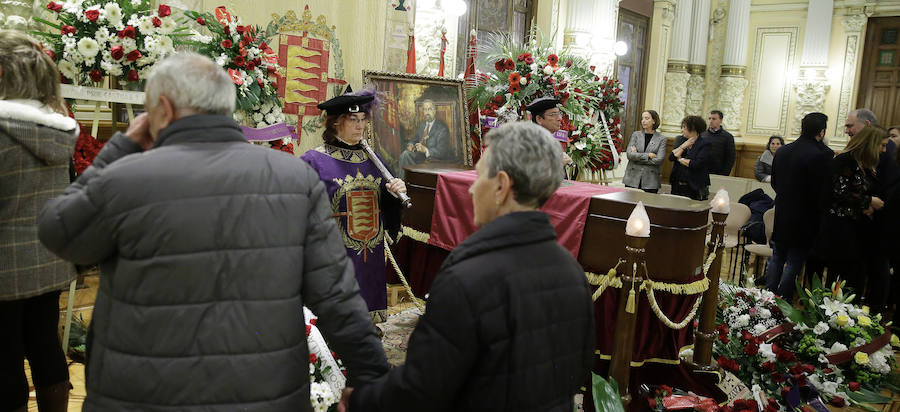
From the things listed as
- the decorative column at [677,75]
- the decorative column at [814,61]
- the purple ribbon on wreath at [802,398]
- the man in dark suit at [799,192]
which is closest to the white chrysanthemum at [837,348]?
the purple ribbon on wreath at [802,398]

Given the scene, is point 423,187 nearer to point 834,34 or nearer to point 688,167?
point 688,167

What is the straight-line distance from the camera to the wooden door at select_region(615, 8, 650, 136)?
11.8 metres

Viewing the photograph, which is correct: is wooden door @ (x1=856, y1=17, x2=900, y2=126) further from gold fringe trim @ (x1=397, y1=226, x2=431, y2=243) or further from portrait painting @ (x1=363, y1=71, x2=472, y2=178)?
gold fringe trim @ (x1=397, y1=226, x2=431, y2=243)

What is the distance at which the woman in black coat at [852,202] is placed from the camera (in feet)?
16.9

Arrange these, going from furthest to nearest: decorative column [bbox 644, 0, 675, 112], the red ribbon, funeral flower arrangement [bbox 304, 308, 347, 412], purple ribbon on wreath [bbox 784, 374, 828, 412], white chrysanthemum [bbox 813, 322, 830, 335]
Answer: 1. decorative column [bbox 644, 0, 675, 112]
2. white chrysanthemum [bbox 813, 322, 830, 335]
3. the red ribbon
4. purple ribbon on wreath [bbox 784, 374, 828, 412]
5. funeral flower arrangement [bbox 304, 308, 347, 412]

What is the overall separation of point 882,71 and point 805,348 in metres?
11.6

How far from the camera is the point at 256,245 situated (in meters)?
1.58

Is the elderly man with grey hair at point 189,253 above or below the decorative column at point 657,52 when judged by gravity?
below

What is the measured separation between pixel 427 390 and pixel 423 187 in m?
3.33

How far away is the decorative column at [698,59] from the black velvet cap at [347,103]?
1193 cm

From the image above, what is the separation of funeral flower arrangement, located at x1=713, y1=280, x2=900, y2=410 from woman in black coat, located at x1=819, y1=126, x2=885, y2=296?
0.43m

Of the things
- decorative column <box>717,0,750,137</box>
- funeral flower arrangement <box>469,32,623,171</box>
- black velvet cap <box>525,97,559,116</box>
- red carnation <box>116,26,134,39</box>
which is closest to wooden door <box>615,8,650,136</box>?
decorative column <box>717,0,750,137</box>

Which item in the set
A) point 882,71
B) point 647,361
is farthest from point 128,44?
point 882,71

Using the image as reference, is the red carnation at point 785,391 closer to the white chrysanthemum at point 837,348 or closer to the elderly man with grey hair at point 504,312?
the white chrysanthemum at point 837,348
